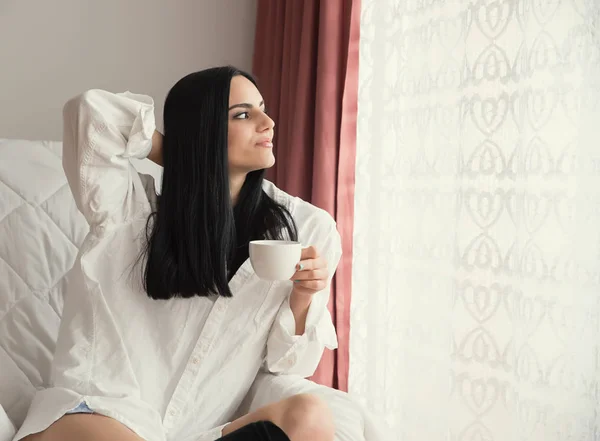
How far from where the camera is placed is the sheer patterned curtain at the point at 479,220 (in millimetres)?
1641

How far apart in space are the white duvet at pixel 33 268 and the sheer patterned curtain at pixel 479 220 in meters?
0.56

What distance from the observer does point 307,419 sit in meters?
1.24

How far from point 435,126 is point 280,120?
732 millimetres

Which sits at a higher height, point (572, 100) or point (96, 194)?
point (572, 100)

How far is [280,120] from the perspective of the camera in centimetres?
249

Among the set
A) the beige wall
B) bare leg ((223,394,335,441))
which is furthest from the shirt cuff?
the beige wall

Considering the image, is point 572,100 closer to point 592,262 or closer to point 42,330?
point 592,262

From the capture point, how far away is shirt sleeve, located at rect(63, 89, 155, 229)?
1472 mm

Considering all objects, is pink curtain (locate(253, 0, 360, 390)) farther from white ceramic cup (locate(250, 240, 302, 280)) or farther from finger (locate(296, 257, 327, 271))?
white ceramic cup (locate(250, 240, 302, 280))

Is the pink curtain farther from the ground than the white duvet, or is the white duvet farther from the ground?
the pink curtain

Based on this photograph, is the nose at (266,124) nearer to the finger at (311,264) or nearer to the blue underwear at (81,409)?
the finger at (311,264)

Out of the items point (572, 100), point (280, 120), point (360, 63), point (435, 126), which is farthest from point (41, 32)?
point (572, 100)

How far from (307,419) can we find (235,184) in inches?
25.9

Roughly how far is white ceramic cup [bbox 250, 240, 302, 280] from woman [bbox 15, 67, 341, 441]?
127mm
